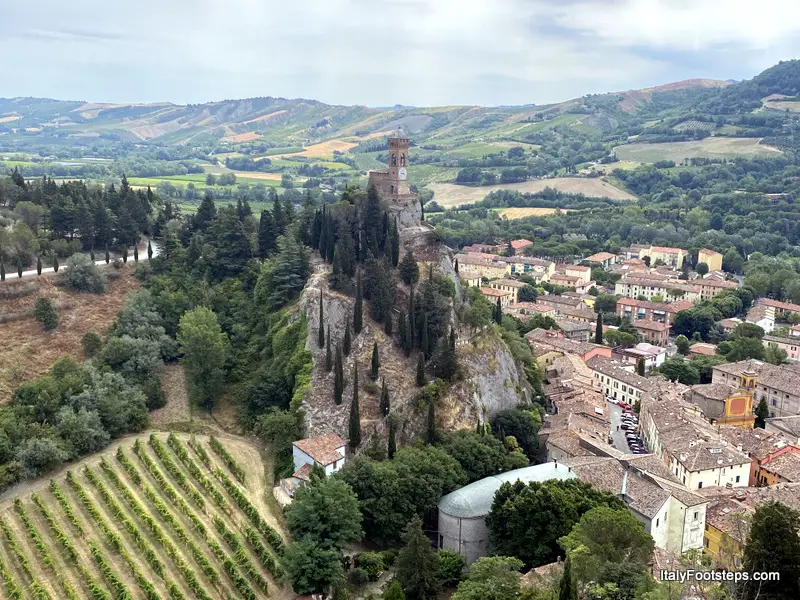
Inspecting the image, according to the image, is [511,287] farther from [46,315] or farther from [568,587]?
[568,587]

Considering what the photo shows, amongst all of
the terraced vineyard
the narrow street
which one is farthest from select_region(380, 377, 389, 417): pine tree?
the narrow street

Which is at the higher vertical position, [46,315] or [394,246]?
→ [394,246]

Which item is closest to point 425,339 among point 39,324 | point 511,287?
point 39,324

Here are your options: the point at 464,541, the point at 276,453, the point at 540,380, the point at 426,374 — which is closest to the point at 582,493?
the point at 464,541

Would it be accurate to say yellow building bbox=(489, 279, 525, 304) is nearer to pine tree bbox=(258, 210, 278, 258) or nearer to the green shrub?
pine tree bbox=(258, 210, 278, 258)

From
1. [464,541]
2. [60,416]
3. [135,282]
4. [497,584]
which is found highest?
[135,282]

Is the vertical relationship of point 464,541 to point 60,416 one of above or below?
below

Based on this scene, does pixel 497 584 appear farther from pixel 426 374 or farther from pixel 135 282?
pixel 135 282
